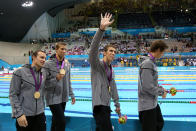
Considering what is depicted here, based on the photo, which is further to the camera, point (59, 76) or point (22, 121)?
point (59, 76)

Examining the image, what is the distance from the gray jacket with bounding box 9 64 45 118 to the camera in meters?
2.03

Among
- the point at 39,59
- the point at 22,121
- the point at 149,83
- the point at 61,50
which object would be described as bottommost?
the point at 22,121

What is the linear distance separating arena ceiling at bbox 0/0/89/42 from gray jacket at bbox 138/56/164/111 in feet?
73.0

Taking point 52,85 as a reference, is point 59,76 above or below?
above

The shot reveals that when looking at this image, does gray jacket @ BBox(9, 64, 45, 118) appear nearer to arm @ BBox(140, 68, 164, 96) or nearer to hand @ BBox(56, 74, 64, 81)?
hand @ BBox(56, 74, 64, 81)

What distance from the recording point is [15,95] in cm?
204

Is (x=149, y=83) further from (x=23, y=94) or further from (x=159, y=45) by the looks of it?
(x=23, y=94)

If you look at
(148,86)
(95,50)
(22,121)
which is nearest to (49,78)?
(22,121)

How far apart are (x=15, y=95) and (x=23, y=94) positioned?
94 mm

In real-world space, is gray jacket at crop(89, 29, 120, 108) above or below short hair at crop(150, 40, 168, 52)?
below

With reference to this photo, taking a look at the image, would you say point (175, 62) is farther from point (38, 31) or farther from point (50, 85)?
point (38, 31)

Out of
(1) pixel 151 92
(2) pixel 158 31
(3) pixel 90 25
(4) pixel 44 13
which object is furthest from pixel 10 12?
(1) pixel 151 92

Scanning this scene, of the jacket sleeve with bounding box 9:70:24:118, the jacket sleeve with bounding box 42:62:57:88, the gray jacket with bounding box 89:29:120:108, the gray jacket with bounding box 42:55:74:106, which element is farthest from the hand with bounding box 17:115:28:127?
the gray jacket with bounding box 89:29:120:108

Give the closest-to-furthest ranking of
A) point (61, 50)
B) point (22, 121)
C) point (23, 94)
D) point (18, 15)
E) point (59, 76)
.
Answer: point (22, 121) → point (23, 94) → point (59, 76) → point (61, 50) → point (18, 15)
